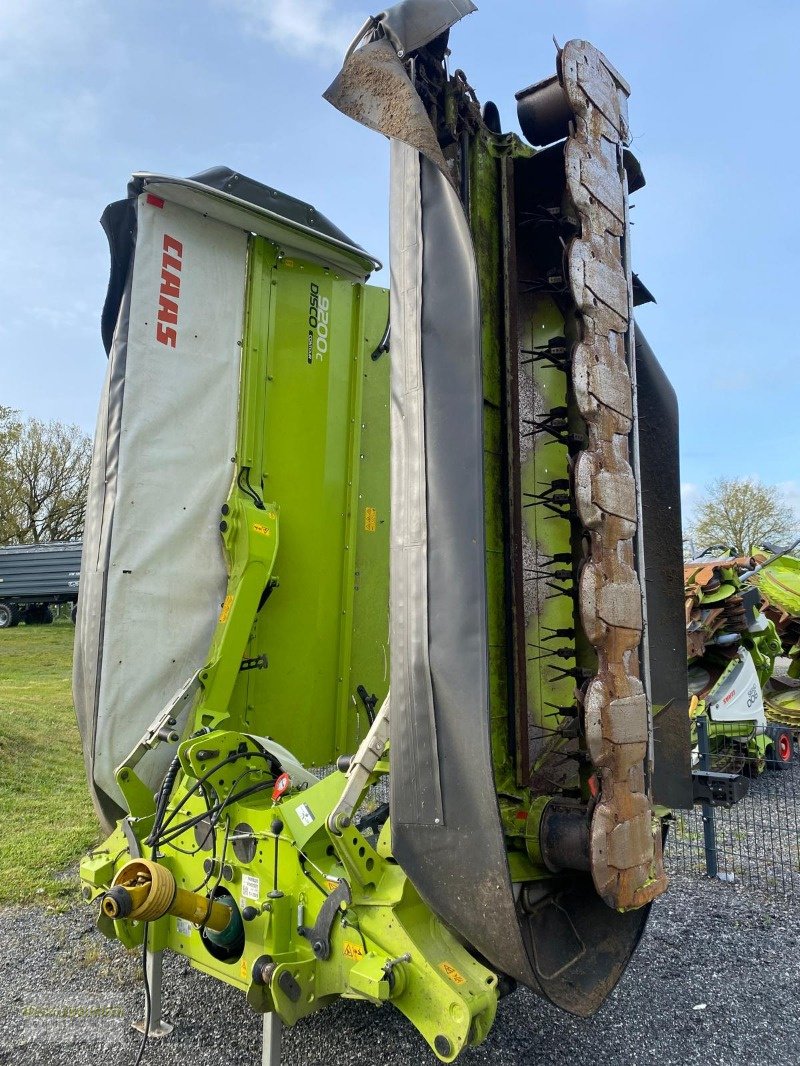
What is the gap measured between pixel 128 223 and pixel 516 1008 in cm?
390

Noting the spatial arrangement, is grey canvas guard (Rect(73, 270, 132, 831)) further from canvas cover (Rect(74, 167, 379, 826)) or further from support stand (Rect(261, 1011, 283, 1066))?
support stand (Rect(261, 1011, 283, 1066))

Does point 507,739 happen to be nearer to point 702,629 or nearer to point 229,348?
point 229,348

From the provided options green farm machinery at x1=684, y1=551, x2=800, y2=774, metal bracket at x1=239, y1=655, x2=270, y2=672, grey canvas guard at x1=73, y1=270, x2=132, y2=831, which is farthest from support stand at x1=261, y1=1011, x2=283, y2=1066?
green farm machinery at x1=684, y1=551, x2=800, y2=774

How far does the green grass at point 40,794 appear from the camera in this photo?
5172 millimetres

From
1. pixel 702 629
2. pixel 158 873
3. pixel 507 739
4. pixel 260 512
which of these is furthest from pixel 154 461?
pixel 702 629

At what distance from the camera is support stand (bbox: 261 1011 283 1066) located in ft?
8.49

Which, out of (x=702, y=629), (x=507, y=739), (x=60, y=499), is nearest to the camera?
(x=507, y=739)

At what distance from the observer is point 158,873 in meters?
2.56

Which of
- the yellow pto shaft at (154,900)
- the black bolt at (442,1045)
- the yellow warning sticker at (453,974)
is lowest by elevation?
the black bolt at (442,1045)

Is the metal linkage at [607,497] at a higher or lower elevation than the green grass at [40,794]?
higher

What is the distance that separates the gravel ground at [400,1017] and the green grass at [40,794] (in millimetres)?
901

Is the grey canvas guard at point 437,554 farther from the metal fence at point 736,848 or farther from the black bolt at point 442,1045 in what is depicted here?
the metal fence at point 736,848

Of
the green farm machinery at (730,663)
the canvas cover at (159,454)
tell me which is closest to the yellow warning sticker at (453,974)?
the canvas cover at (159,454)

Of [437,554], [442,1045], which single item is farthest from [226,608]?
[442,1045]
